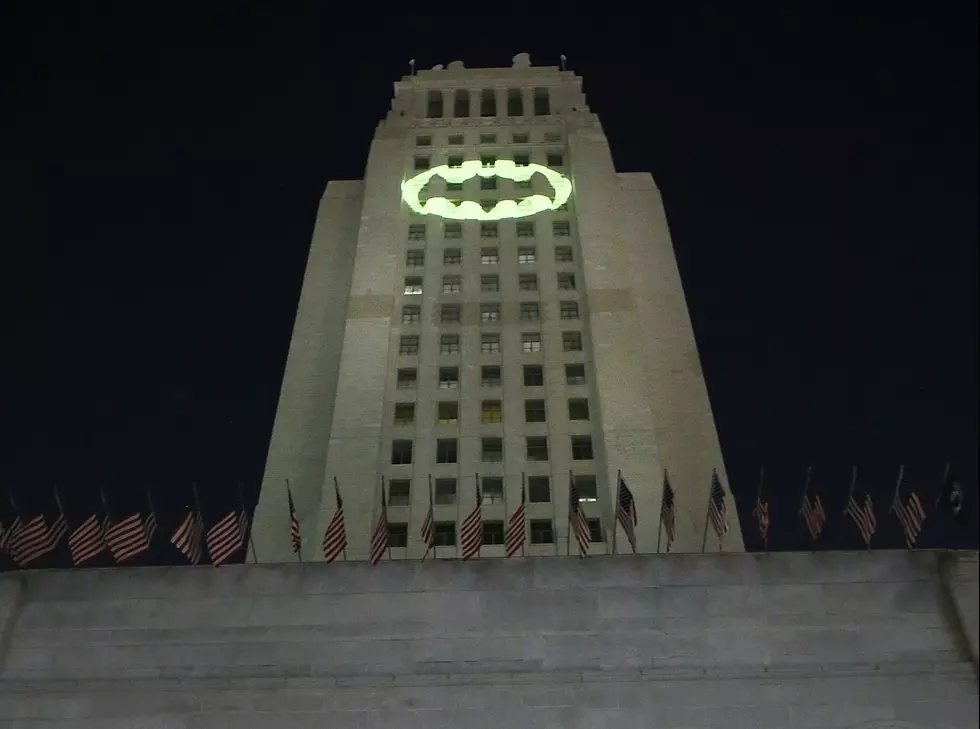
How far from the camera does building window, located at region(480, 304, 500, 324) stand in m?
55.4

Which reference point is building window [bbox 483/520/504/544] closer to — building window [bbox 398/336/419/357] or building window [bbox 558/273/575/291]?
building window [bbox 398/336/419/357]

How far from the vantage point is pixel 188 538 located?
112 ft

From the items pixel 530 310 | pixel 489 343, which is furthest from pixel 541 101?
pixel 489 343

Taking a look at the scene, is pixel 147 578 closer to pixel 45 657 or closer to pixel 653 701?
pixel 45 657

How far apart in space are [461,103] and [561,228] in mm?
16730

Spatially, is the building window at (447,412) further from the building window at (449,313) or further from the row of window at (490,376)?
the building window at (449,313)

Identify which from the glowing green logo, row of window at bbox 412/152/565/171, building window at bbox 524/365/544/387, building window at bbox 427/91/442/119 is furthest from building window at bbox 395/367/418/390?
building window at bbox 427/91/442/119

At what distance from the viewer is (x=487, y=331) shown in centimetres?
5453

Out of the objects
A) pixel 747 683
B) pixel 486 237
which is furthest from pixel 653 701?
pixel 486 237

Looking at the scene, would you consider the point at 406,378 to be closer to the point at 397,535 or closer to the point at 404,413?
the point at 404,413

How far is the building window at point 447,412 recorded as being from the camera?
50.2 meters

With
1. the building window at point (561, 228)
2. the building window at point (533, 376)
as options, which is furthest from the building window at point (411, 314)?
the building window at point (561, 228)

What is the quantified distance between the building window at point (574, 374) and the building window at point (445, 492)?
7.81m

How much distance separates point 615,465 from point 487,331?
11.5m
